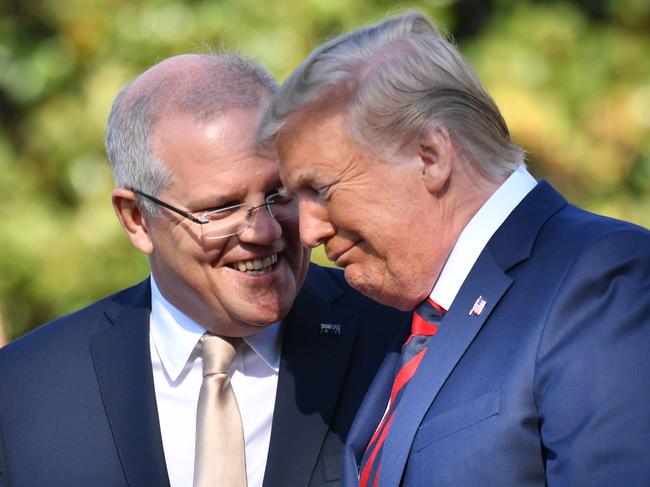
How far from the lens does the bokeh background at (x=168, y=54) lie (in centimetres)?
569

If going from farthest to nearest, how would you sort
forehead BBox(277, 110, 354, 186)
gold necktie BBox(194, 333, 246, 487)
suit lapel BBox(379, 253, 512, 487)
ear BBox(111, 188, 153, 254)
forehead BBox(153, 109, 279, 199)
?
ear BBox(111, 188, 153, 254) → forehead BBox(153, 109, 279, 199) → gold necktie BBox(194, 333, 246, 487) → forehead BBox(277, 110, 354, 186) → suit lapel BBox(379, 253, 512, 487)

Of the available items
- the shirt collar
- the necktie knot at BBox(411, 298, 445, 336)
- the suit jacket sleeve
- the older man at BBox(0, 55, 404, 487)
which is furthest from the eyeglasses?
the suit jacket sleeve

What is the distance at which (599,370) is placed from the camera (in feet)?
6.47

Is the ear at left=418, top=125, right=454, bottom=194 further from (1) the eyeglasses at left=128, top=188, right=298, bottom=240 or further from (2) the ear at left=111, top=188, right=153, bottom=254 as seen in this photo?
(2) the ear at left=111, top=188, right=153, bottom=254

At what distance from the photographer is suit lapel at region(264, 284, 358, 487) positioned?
112 inches

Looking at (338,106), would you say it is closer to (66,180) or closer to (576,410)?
(576,410)

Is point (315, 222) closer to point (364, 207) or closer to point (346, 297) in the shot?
point (364, 207)

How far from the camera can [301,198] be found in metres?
2.47

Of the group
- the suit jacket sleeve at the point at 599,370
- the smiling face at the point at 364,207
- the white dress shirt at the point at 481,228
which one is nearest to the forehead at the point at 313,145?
the smiling face at the point at 364,207

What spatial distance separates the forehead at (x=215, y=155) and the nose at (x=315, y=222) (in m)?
0.46

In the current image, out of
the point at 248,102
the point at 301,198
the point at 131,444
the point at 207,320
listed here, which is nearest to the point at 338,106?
the point at 301,198

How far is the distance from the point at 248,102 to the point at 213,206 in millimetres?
306

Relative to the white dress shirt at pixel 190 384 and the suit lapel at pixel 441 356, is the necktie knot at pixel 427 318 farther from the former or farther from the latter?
the white dress shirt at pixel 190 384

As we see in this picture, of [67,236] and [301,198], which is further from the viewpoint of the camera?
[67,236]
